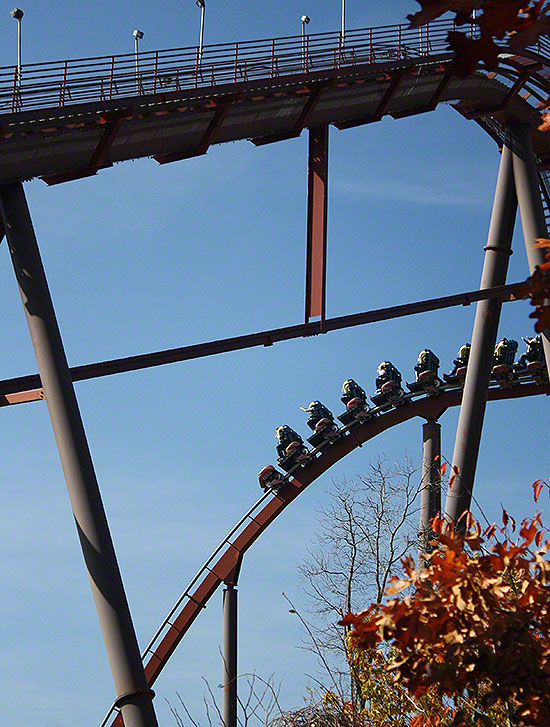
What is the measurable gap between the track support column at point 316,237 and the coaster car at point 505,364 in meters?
10.6

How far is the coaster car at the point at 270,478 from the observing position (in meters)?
19.4

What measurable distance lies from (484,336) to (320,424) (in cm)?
699

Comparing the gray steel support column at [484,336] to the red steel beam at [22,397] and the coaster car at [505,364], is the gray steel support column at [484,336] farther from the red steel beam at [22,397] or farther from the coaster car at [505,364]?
the coaster car at [505,364]

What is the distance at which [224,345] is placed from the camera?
10242 mm

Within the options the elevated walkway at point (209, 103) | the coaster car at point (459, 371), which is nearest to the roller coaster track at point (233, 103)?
the elevated walkway at point (209, 103)

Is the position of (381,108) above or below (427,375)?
below

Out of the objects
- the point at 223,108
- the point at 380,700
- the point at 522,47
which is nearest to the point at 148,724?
the point at 380,700

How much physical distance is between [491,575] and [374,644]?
53 centimetres

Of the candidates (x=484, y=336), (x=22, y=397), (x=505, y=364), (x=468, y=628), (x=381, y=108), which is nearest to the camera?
(x=468, y=628)

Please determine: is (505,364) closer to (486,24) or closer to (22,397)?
(22,397)

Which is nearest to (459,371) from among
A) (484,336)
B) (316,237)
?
(484,336)

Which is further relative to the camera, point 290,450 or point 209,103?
point 290,450

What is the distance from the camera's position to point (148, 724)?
834cm

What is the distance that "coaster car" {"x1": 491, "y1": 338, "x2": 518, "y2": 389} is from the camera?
2070cm
